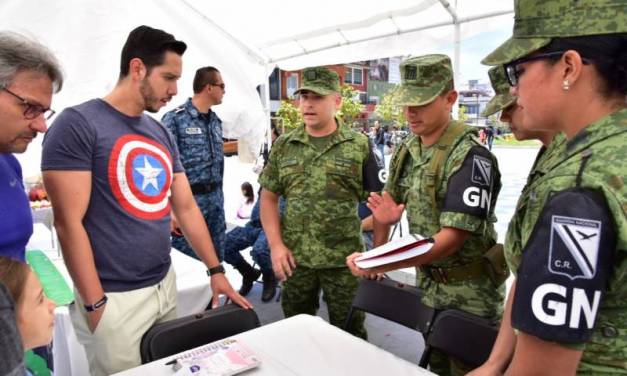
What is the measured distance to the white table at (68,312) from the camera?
6.63ft

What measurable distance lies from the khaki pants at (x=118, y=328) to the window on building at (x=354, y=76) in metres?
39.4

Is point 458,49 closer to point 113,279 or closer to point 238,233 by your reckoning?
point 238,233

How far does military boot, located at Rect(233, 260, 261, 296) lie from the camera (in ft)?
13.6

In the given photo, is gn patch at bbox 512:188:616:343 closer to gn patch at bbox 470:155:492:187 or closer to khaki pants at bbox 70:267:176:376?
gn patch at bbox 470:155:492:187

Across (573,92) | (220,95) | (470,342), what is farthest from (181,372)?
(220,95)

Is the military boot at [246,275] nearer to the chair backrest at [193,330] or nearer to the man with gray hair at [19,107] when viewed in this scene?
the chair backrest at [193,330]

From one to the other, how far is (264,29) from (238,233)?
85.0 inches

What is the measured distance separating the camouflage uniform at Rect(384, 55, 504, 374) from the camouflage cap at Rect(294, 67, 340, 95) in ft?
1.64

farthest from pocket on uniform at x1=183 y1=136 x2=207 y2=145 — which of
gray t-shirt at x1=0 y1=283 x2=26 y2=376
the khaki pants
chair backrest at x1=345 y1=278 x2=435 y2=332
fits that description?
gray t-shirt at x1=0 y1=283 x2=26 y2=376

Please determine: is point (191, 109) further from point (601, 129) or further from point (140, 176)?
point (601, 129)

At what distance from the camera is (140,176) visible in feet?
5.26

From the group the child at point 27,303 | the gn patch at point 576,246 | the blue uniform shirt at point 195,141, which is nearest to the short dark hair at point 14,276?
the child at point 27,303

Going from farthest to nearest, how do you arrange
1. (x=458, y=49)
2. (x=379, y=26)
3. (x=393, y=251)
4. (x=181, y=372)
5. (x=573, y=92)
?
(x=379, y=26) < (x=458, y=49) < (x=393, y=251) < (x=181, y=372) < (x=573, y=92)

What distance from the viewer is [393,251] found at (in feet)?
4.61
